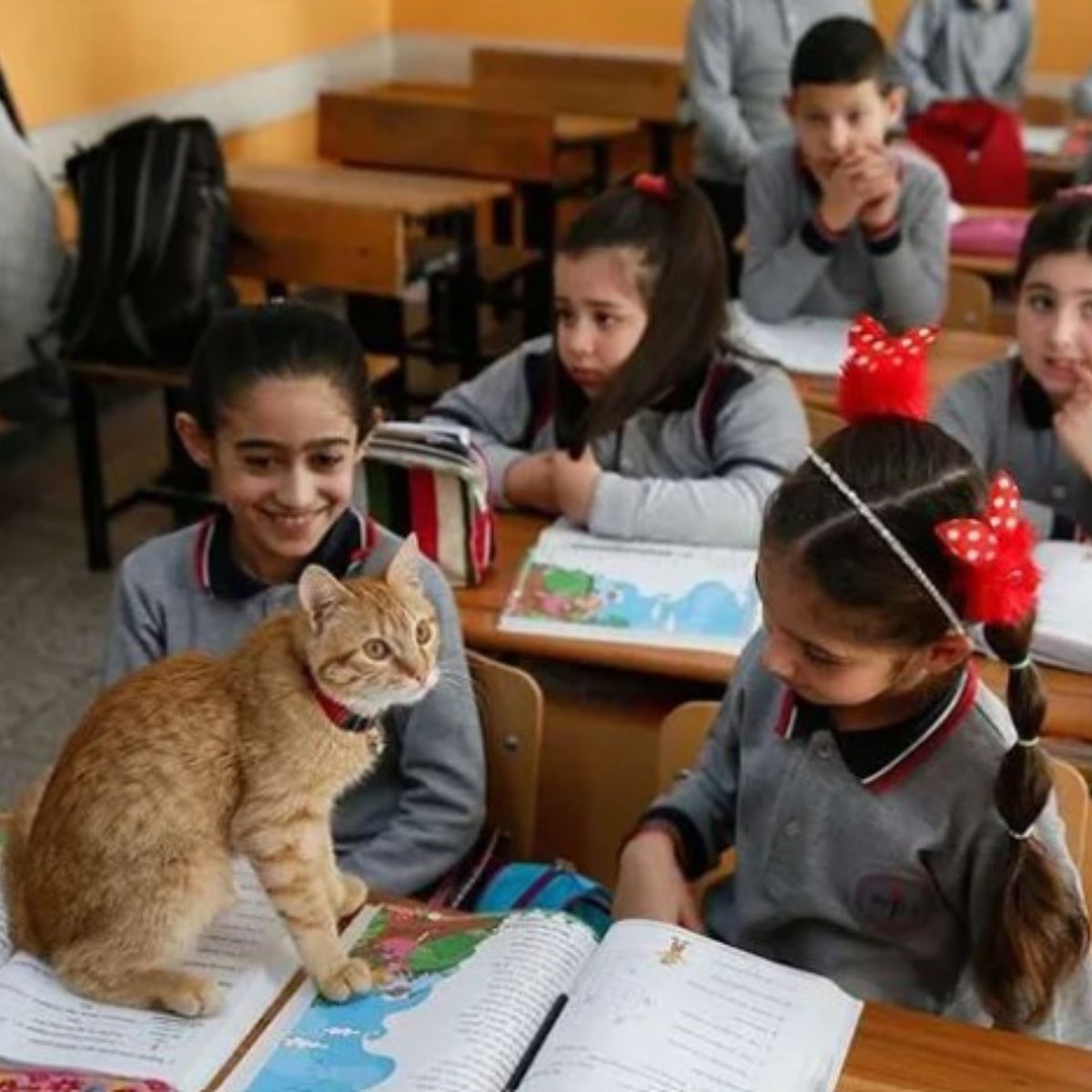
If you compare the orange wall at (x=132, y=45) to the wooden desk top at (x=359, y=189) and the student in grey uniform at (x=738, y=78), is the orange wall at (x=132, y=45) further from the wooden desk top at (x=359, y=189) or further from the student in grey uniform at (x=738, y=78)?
the student in grey uniform at (x=738, y=78)

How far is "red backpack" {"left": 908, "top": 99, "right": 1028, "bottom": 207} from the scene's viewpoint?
4699mm

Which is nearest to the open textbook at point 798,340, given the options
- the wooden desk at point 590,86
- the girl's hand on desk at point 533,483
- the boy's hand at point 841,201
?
the boy's hand at point 841,201

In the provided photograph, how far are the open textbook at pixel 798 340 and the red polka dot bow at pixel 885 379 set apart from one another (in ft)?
4.12

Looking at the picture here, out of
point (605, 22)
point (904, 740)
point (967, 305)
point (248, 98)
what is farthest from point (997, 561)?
point (605, 22)

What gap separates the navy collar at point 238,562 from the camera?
1.76m

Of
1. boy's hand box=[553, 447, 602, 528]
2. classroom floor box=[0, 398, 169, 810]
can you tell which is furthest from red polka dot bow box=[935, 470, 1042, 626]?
classroom floor box=[0, 398, 169, 810]

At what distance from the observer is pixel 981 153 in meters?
4.75

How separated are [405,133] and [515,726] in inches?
148

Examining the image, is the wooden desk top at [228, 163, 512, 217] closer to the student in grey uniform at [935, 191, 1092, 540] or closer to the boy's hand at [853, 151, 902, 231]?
the boy's hand at [853, 151, 902, 231]

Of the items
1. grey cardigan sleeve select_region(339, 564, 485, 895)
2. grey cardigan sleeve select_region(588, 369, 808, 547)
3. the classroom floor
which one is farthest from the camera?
the classroom floor

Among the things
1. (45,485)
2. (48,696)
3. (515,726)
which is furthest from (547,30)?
(515,726)

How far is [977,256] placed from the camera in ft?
12.3

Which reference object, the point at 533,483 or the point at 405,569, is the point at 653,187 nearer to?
the point at 533,483

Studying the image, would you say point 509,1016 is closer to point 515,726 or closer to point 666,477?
point 515,726
